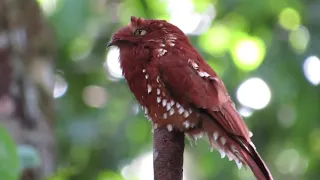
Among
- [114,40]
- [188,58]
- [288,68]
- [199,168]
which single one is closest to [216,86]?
[188,58]

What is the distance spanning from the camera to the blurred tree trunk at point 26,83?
312cm

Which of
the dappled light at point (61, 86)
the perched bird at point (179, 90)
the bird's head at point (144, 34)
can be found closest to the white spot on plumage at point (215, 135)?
the perched bird at point (179, 90)

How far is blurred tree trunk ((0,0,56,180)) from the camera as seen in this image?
3.12 metres

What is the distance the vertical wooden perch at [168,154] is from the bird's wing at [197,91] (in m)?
0.10

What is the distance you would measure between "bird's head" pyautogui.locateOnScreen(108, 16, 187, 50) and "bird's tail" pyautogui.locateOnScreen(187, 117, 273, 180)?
0.81 feet

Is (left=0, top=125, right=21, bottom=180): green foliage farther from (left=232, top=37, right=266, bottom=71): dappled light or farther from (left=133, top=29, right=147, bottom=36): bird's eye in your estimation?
(left=232, top=37, right=266, bottom=71): dappled light

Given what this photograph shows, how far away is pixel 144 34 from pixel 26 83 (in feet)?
4.44

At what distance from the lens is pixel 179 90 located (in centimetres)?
192

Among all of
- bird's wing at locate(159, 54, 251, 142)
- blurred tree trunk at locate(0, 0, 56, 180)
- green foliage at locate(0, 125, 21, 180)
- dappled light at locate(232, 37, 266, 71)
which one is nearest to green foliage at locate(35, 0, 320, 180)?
dappled light at locate(232, 37, 266, 71)

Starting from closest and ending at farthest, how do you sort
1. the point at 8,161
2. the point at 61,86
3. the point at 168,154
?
the point at 8,161
the point at 168,154
the point at 61,86

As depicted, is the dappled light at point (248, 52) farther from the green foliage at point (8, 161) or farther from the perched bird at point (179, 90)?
the green foliage at point (8, 161)

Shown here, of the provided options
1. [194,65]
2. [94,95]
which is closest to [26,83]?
[194,65]

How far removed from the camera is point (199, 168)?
4.98 metres

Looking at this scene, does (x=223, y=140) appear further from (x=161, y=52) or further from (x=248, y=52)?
(x=248, y=52)
